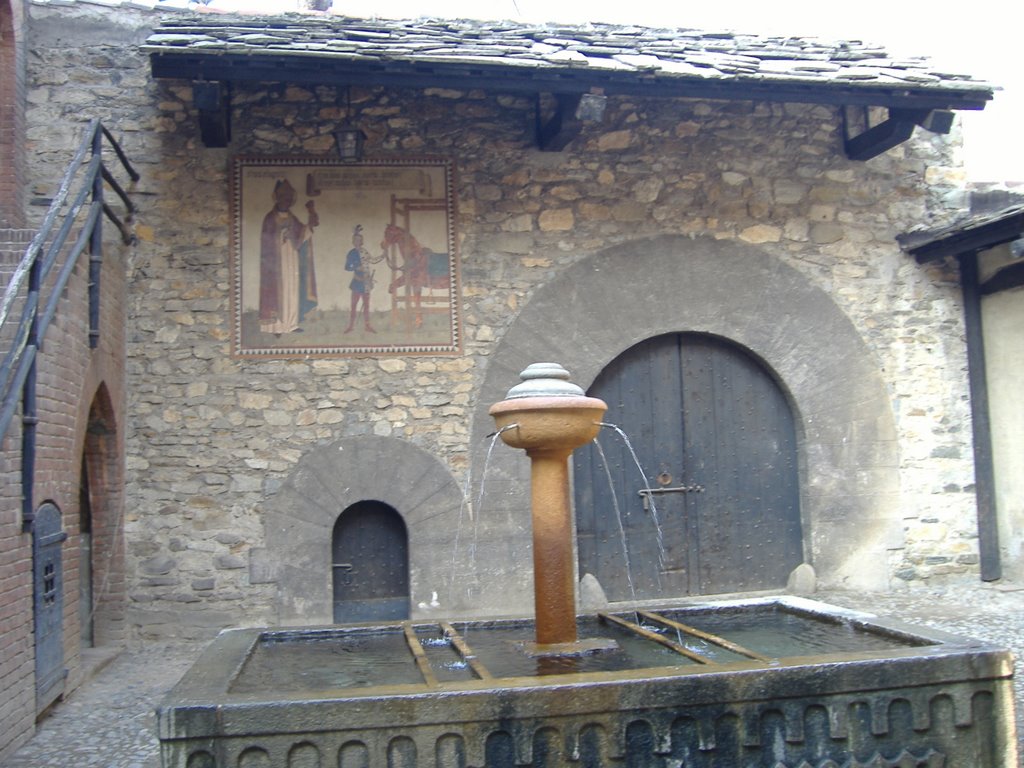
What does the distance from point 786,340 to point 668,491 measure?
1.42 meters

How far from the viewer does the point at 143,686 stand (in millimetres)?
5789

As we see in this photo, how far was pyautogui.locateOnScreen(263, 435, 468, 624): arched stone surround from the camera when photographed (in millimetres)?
6941

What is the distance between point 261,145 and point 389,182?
35.9 inches

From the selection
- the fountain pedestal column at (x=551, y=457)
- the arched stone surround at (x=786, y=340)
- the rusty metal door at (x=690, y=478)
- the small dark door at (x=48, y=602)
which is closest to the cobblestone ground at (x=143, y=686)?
the small dark door at (x=48, y=602)

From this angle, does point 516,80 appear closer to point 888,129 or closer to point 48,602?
point 888,129

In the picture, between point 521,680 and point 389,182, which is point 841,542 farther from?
point 521,680

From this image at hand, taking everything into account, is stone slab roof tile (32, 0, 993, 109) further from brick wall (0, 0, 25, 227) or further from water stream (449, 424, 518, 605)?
water stream (449, 424, 518, 605)

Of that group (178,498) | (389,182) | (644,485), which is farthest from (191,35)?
(644,485)

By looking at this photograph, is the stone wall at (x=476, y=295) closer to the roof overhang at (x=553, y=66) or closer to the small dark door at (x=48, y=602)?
the roof overhang at (x=553, y=66)

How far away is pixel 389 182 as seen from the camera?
7.38m

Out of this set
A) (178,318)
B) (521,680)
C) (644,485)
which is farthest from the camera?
(644,485)

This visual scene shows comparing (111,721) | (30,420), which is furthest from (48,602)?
(30,420)

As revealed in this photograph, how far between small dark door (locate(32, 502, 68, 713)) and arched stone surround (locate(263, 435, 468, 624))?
5.49 ft

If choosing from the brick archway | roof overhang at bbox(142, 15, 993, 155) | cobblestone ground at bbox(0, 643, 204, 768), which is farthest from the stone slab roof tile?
cobblestone ground at bbox(0, 643, 204, 768)
